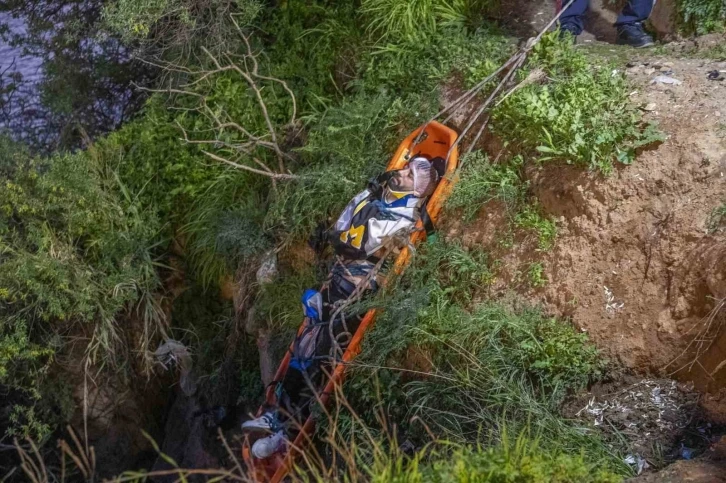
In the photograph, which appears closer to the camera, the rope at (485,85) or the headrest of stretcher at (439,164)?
the rope at (485,85)

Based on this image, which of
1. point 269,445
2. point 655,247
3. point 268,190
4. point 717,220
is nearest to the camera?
point 717,220

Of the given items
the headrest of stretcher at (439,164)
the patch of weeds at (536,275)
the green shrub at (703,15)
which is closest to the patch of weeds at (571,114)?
the headrest of stretcher at (439,164)

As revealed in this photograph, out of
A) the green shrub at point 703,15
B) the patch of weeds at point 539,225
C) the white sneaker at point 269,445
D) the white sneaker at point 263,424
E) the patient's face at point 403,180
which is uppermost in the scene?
the green shrub at point 703,15

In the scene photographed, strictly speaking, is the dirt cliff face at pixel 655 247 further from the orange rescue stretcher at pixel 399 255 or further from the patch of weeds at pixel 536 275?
the orange rescue stretcher at pixel 399 255

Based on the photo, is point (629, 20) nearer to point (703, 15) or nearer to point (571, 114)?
point (703, 15)

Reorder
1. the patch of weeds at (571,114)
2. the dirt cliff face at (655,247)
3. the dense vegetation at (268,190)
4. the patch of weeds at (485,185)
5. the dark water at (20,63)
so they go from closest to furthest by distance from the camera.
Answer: the dirt cliff face at (655,247)
the patch of weeds at (571,114)
the dense vegetation at (268,190)
the patch of weeds at (485,185)
the dark water at (20,63)

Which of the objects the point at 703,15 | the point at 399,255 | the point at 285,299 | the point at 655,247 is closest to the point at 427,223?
the point at 399,255

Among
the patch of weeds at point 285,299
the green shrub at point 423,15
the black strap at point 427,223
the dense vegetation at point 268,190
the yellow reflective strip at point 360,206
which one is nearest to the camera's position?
the dense vegetation at point 268,190
